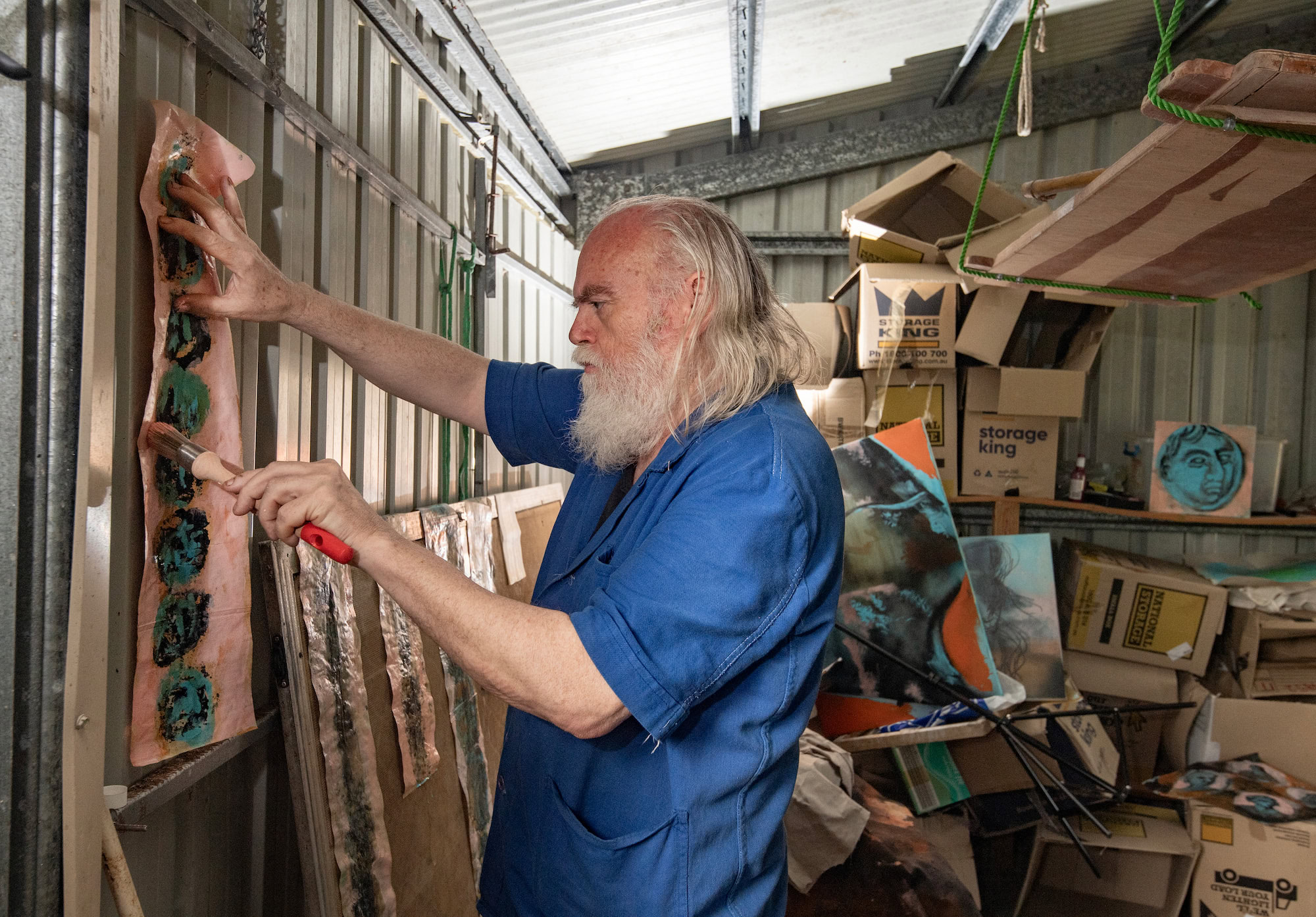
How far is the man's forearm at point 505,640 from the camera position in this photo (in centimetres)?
105

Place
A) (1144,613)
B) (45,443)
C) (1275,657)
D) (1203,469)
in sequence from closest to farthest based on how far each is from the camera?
(45,443) < (1275,657) < (1144,613) < (1203,469)

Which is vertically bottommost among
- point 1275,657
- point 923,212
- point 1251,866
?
point 1251,866

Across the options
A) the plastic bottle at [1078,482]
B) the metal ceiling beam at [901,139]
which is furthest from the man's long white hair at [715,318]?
the plastic bottle at [1078,482]

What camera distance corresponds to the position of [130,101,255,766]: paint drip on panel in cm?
121

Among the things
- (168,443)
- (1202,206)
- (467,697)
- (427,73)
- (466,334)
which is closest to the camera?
(168,443)

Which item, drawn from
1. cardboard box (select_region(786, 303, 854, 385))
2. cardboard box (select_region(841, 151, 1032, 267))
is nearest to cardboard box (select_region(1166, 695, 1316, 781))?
cardboard box (select_region(786, 303, 854, 385))

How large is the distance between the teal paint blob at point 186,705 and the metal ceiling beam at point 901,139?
10.9 ft

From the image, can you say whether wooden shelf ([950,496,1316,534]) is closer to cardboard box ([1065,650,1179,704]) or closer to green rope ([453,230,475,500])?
cardboard box ([1065,650,1179,704])

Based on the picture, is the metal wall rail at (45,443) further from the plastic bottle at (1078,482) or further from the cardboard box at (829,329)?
the plastic bottle at (1078,482)

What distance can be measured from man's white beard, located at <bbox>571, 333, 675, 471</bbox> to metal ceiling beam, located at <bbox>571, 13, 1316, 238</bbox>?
2974 millimetres

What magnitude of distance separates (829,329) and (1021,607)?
1569mm

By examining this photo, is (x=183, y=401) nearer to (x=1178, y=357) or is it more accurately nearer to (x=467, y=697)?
(x=467, y=697)

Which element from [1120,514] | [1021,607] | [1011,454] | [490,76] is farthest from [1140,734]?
[490,76]

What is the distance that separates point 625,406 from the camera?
1.44 m
